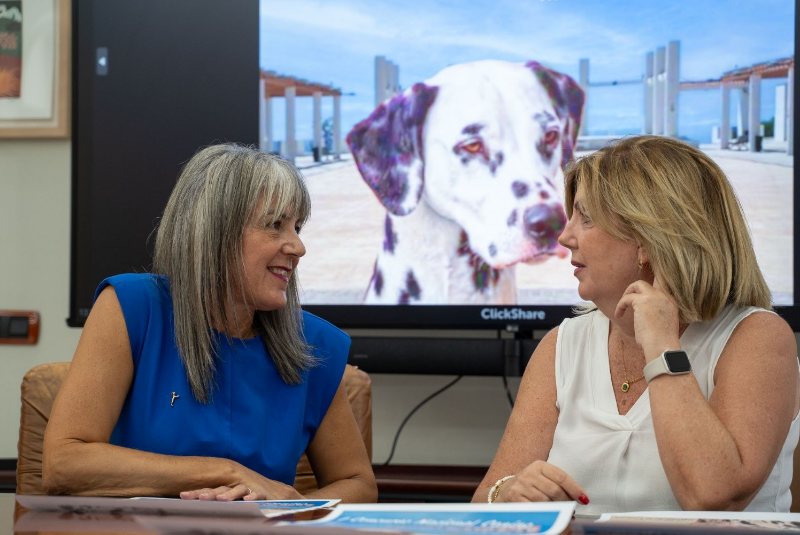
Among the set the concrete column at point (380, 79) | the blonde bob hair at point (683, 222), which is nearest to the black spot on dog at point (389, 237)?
the concrete column at point (380, 79)

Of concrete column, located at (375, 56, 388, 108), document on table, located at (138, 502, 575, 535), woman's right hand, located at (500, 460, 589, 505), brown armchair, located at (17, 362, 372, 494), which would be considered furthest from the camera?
concrete column, located at (375, 56, 388, 108)

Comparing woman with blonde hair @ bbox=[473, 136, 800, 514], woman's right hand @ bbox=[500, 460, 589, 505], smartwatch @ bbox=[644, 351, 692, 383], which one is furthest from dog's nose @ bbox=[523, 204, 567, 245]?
woman's right hand @ bbox=[500, 460, 589, 505]

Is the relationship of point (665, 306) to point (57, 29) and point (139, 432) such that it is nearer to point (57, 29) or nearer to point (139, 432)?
point (139, 432)

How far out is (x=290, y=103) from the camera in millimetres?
2645

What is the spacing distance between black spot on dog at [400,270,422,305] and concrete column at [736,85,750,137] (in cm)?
105

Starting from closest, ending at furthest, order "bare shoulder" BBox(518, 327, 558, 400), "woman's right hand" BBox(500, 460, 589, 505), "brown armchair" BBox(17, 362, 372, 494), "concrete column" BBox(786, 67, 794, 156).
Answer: "woman's right hand" BBox(500, 460, 589, 505), "bare shoulder" BBox(518, 327, 558, 400), "brown armchair" BBox(17, 362, 372, 494), "concrete column" BBox(786, 67, 794, 156)

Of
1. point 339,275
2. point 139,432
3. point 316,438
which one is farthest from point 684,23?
point 139,432

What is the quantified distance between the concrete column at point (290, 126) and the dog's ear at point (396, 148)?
0.21 m

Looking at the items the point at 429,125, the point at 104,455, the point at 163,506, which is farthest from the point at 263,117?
the point at 163,506

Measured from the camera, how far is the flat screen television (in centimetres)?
242

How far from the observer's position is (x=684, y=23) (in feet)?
8.03

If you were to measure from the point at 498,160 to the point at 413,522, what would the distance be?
1.78 meters

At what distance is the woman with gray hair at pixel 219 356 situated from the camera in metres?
1.42

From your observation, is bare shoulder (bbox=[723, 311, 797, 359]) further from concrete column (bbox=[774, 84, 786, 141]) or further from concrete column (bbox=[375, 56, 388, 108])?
concrete column (bbox=[375, 56, 388, 108])
